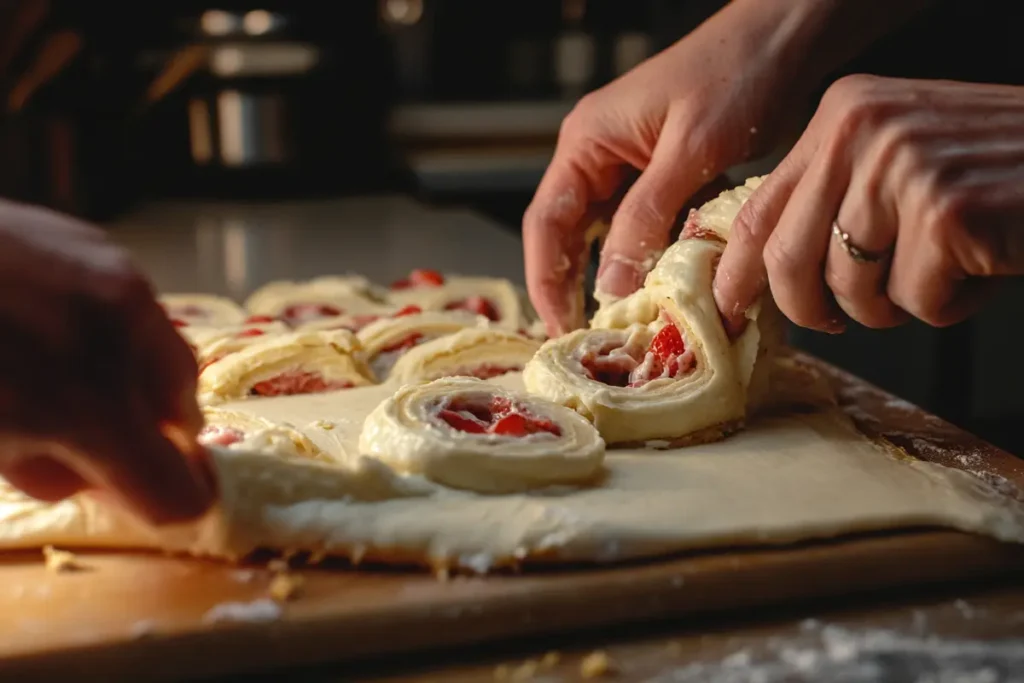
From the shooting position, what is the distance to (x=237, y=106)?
448 centimetres

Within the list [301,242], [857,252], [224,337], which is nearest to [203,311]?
[224,337]

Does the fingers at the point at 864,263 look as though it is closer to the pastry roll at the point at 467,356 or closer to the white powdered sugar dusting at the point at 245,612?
the pastry roll at the point at 467,356

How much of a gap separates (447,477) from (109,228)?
308cm

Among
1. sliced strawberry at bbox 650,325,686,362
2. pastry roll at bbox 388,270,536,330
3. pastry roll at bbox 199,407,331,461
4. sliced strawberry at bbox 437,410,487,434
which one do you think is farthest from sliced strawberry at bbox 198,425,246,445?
pastry roll at bbox 388,270,536,330

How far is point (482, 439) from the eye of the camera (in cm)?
126

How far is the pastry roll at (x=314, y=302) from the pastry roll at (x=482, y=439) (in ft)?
3.03

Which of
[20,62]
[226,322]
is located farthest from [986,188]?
[20,62]

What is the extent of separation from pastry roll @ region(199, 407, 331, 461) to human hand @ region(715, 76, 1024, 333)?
645 millimetres

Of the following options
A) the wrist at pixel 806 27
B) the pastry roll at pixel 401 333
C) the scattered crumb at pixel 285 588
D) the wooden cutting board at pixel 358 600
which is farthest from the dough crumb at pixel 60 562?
the wrist at pixel 806 27

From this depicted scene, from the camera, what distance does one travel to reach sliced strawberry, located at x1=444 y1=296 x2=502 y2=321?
7.45 feet

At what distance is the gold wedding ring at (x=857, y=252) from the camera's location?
1240 millimetres

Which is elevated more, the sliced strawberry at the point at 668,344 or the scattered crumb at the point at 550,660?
the sliced strawberry at the point at 668,344

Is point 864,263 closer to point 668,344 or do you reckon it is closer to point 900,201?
point 900,201

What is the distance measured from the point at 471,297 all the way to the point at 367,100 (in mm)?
2909
